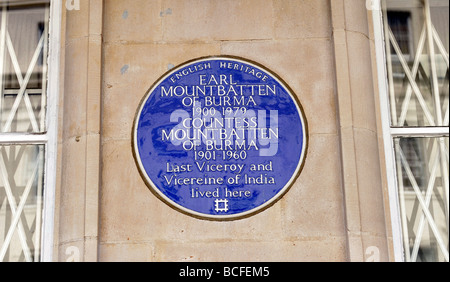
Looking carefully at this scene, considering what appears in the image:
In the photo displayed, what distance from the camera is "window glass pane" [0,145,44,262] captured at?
7988mm

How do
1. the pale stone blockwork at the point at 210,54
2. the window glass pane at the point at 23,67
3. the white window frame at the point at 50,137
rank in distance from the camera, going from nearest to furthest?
the pale stone blockwork at the point at 210,54 < the white window frame at the point at 50,137 < the window glass pane at the point at 23,67

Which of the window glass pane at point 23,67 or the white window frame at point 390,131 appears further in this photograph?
the window glass pane at point 23,67

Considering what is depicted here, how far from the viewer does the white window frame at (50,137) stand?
7.98 metres

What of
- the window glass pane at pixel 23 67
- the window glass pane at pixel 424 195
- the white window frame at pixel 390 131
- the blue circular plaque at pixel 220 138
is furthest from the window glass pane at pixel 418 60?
the window glass pane at pixel 23 67

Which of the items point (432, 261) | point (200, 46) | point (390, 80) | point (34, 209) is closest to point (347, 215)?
point (432, 261)

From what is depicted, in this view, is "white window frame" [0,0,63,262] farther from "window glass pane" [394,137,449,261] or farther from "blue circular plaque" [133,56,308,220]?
"window glass pane" [394,137,449,261]

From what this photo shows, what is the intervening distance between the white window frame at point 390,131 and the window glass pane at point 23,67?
3.39 meters

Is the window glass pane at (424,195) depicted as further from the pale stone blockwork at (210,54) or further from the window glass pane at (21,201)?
the window glass pane at (21,201)

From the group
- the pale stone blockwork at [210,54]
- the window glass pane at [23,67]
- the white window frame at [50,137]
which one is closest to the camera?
the pale stone blockwork at [210,54]

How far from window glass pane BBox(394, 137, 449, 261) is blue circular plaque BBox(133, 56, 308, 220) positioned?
104 cm

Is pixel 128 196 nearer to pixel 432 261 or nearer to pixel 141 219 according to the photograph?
pixel 141 219

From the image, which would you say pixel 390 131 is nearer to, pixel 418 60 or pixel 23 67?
pixel 418 60

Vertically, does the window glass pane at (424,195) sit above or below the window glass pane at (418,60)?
below

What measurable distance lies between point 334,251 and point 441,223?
43.9 inches
